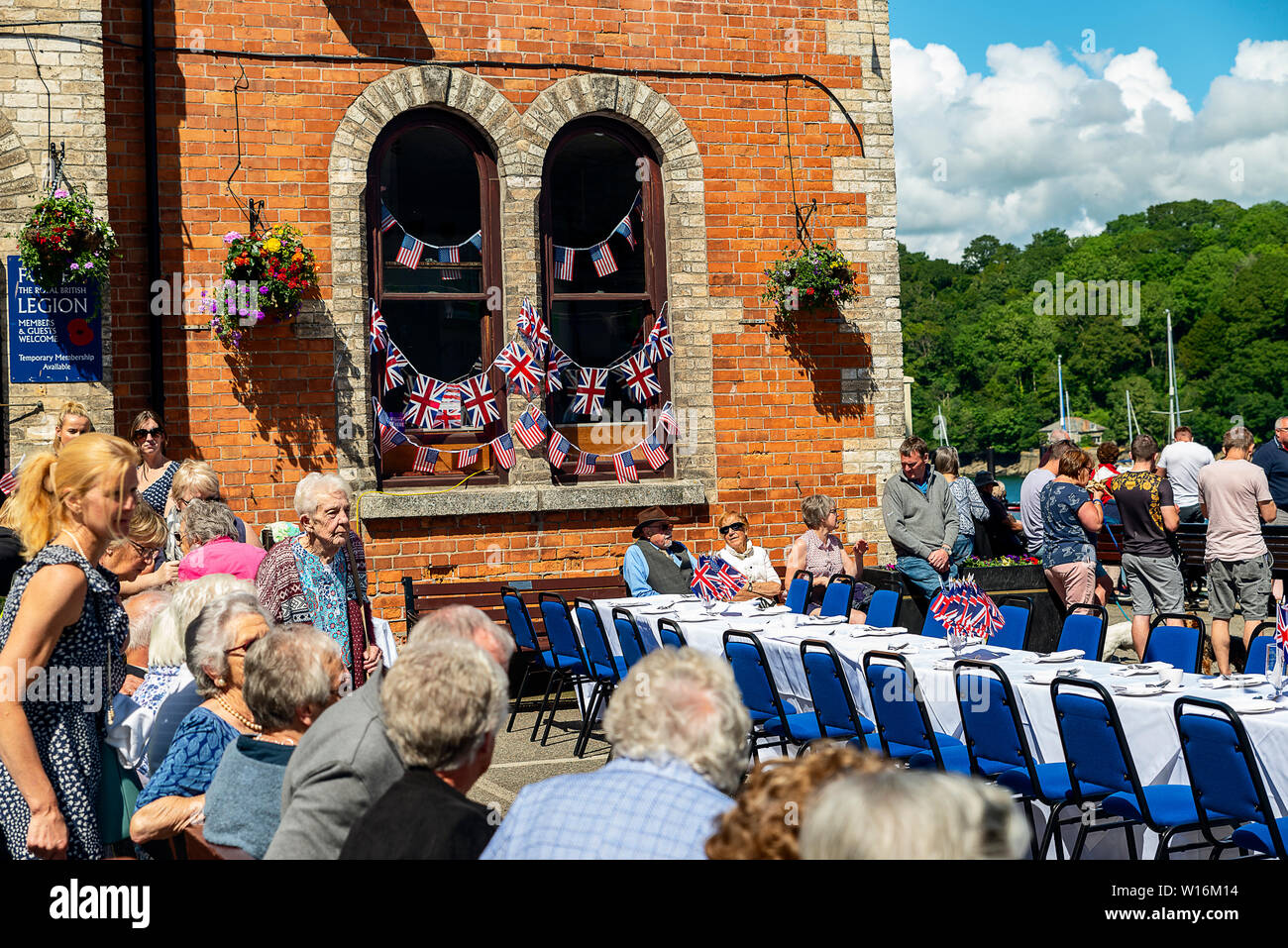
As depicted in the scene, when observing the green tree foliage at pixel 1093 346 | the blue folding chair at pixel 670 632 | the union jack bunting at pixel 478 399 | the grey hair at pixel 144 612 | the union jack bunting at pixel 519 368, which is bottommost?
the blue folding chair at pixel 670 632

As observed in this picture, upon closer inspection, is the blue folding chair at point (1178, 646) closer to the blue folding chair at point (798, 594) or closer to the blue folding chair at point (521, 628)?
the blue folding chair at point (798, 594)

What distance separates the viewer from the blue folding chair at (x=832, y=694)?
633cm

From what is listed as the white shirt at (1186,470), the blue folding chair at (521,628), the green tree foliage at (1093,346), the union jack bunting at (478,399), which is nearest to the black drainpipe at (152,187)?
the union jack bunting at (478,399)

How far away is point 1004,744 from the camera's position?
18.6 feet

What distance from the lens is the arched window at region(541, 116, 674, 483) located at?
11180 millimetres

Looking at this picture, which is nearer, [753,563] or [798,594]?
[798,594]

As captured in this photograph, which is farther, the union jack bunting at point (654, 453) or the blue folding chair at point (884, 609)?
the union jack bunting at point (654, 453)

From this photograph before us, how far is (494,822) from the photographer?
2.98m

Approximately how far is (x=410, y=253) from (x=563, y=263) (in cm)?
135

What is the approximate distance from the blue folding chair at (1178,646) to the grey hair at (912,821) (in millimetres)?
4989

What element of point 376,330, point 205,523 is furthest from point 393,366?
point 205,523

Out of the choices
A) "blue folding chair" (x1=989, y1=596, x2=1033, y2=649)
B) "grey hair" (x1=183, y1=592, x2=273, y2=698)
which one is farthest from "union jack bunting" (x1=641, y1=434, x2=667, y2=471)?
"grey hair" (x1=183, y1=592, x2=273, y2=698)

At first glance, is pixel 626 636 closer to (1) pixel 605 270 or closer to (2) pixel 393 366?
(2) pixel 393 366

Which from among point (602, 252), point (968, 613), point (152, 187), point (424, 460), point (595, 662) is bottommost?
point (595, 662)
